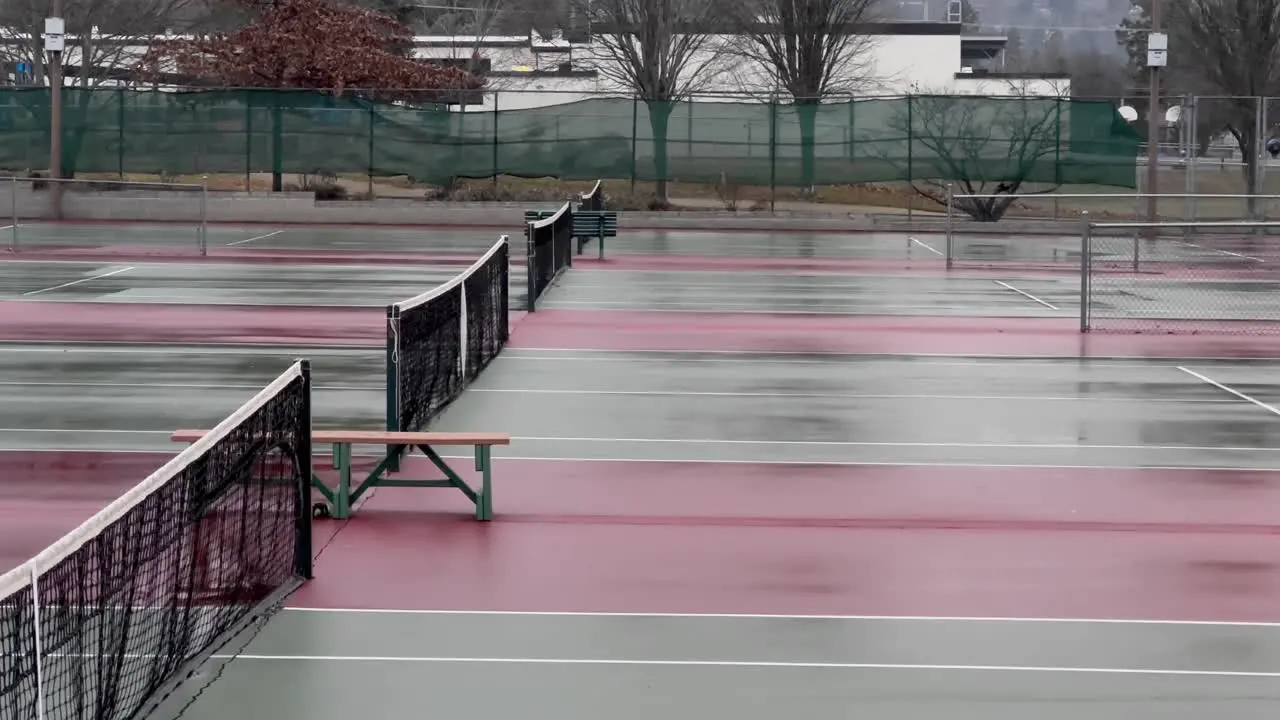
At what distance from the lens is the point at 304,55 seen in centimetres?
5078

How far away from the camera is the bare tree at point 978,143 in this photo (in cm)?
4259

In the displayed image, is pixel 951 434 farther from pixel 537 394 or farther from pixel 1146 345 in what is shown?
Answer: pixel 1146 345

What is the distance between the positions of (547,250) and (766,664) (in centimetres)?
1957

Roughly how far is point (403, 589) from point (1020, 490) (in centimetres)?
492

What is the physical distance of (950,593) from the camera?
1006cm

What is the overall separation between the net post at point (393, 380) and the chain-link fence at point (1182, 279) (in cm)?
957

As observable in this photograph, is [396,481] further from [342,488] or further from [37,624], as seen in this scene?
[37,624]

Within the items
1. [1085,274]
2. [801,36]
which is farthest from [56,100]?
[1085,274]

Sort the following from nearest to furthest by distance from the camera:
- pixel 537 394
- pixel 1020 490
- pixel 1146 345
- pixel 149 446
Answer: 1. pixel 1020 490
2. pixel 149 446
3. pixel 537 394
4. pixel 1146 345

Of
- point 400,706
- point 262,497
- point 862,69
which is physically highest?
point 862,69

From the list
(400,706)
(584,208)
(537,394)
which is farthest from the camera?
(584,208)

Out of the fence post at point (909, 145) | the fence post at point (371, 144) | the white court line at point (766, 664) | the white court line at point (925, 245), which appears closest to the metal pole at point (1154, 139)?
the white court line at point (925, 245)

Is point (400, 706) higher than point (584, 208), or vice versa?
point (584, 208)

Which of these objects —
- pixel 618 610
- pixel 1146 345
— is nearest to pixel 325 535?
pixel 618 610
